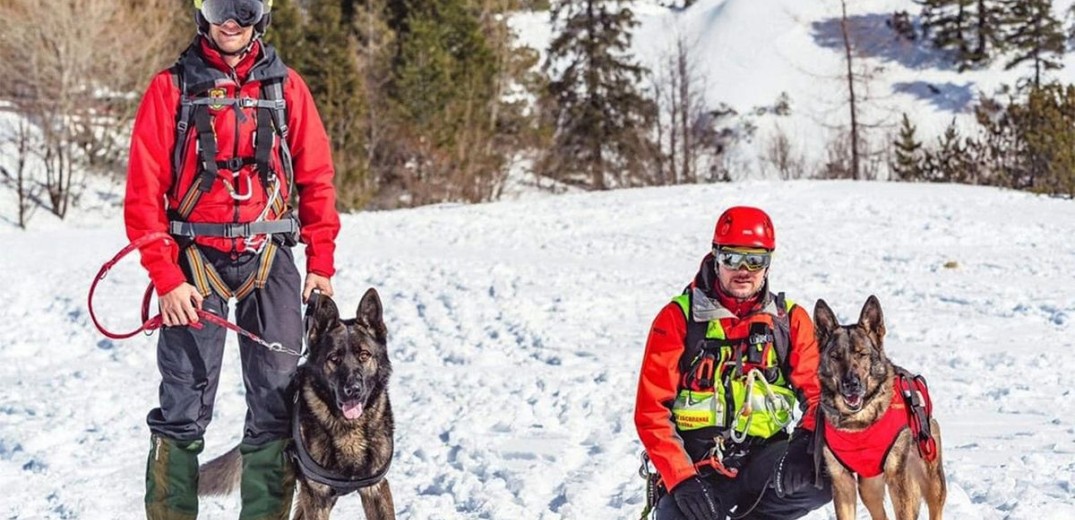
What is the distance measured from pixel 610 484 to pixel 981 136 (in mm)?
32472

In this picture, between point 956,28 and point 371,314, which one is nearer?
point 371,314

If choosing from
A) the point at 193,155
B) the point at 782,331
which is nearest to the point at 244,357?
the point at 193,155

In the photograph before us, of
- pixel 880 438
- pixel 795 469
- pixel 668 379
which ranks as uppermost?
pixel 668 379

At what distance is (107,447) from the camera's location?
6.11 m

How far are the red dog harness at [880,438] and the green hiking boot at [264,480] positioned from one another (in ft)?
6.68

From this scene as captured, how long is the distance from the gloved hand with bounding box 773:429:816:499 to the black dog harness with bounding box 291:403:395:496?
4.82 ft

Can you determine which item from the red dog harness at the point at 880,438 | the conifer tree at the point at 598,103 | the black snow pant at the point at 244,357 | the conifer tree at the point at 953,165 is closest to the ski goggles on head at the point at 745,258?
the red dog harness at the point at 880,438

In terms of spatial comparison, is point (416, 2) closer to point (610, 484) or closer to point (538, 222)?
point (538, 222)

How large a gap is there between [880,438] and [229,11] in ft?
9.12

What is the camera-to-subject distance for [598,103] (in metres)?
41.9

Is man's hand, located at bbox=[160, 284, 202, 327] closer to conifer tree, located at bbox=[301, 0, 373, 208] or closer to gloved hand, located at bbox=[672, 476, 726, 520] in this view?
gloved hand, located at bbox=[672, 476, 726, 520]

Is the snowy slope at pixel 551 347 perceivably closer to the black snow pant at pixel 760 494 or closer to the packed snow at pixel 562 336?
the packed snow at pixel 562 336

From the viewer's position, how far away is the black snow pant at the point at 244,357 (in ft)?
11.2

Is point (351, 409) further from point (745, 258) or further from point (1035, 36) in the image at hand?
point (1035, 36)
